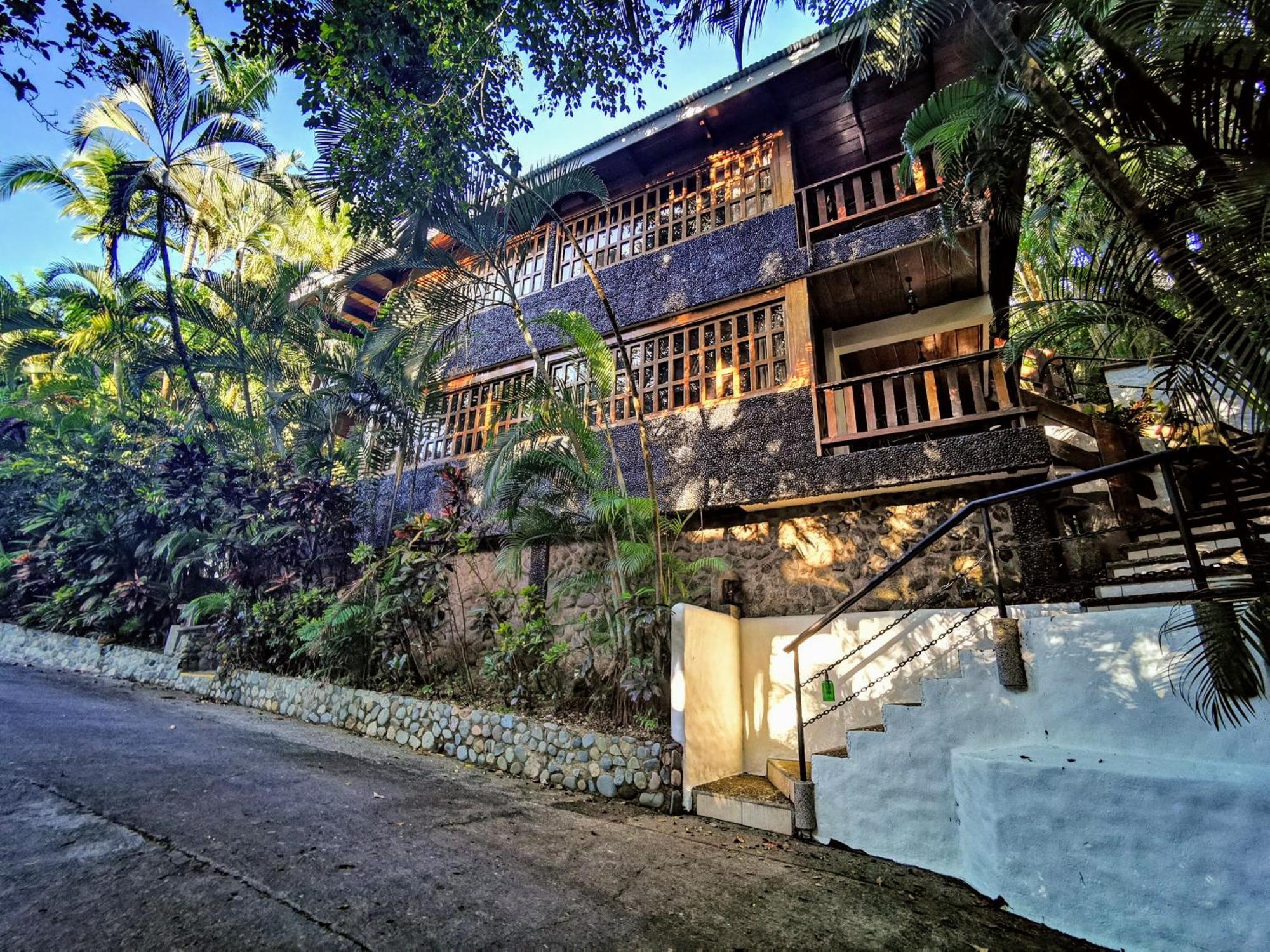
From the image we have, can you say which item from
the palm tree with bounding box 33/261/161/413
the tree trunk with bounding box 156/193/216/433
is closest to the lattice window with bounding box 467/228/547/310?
the tree trunk with bounding box 156/193/216/433

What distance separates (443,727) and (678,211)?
7201 millimetres

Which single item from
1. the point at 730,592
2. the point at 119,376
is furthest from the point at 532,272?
the point at 119,376

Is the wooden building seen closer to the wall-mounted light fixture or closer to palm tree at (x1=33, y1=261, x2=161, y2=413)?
the wall-mounted light fixture

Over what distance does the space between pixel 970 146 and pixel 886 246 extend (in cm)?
151

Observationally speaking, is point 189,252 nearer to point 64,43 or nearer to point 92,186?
point 92,186

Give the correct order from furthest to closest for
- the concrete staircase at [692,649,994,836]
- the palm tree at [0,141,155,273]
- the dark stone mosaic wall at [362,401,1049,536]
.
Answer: the palm tree at [0,141,155,273] < the dark stone mosaic wall at [362,401,1049,536] < the concrete staircase at [692,649,994,836]

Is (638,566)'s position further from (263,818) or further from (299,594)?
(299,594)

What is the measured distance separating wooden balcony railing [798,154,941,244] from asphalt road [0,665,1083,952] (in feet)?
20.5

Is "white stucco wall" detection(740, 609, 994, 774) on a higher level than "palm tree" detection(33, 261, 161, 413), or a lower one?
lower

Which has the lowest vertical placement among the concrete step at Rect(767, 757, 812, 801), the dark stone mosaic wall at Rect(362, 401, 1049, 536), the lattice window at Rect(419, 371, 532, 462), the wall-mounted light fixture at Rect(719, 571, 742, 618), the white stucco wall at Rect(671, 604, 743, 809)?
the concrete step at Rect(767, 757, 812, 801)

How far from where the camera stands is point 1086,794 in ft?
8.18

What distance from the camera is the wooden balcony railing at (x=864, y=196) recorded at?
6.22 metres

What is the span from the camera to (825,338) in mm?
7484

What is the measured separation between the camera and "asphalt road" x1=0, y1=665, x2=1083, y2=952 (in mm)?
1910
